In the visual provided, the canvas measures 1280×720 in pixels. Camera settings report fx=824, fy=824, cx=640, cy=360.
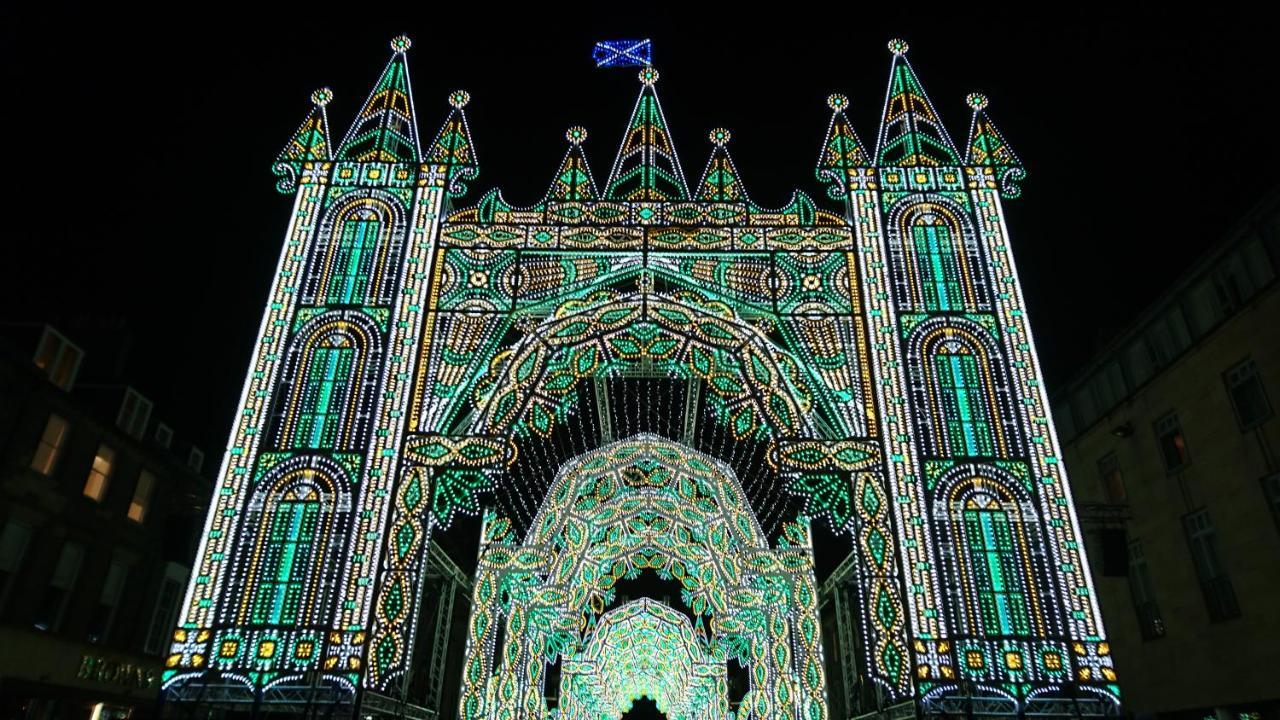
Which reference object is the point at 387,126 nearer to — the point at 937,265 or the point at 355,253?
the point at 355,253

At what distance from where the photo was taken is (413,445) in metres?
15.8

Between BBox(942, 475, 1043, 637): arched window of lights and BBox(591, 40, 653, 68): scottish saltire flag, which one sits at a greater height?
BBox(591, 40, 653, 68): scottish saltire flag

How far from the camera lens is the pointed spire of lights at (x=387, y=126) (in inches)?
751

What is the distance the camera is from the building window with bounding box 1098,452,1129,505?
2417 centimetres

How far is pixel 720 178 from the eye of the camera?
1942cm
